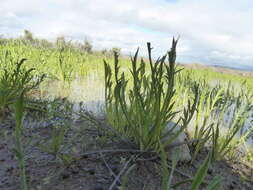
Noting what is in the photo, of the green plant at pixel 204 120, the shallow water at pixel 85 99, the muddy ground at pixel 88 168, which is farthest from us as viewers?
the shallow water at pixel 85 99

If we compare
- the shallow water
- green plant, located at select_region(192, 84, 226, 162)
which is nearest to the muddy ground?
green plant, located at select_region(192, 84, 226, 162)

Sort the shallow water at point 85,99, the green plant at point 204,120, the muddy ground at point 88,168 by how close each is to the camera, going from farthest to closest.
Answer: the shallow water at point 85,99 < the green plant at point 204,120 < the muddy ground at point 88,168

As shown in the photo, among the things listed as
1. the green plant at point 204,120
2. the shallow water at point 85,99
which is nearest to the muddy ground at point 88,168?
the green plant at point 204,120

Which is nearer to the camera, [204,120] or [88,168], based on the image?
[88,168]

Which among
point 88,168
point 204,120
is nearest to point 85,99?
point 204,120

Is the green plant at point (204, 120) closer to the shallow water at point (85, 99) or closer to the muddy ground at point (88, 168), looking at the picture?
the muddy ground at point (88, 168)

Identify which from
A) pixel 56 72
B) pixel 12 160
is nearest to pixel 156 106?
pixel 12 160

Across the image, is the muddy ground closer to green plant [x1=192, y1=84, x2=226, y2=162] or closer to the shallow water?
green plant [x1=192, y1=84, x2=226, y2=162]

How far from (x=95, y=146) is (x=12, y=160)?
18.7 inches

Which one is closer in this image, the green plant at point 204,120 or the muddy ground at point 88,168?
the muddy ground at point 88,168

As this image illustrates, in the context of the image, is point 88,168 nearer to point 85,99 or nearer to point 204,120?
point 204,120

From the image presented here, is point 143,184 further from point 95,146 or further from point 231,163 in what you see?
point 231,163

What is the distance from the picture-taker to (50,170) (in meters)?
1.05

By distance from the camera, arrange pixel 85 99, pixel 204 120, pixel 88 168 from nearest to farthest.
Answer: pixel 88 168 → pixel 204 120 → pixel 85 99
